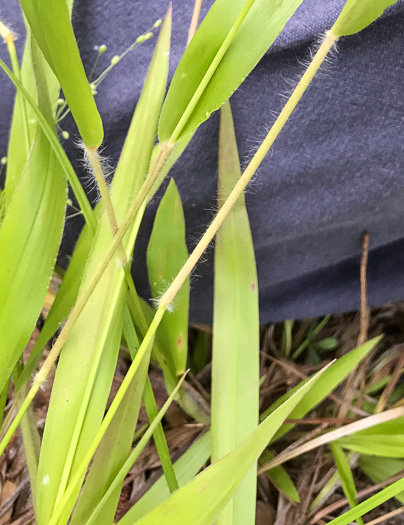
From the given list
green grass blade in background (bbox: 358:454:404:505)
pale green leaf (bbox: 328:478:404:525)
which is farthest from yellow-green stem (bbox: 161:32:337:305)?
green grass blade in background (bbox: 358:454:404:505)

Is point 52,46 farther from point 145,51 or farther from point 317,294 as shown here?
point 317,294

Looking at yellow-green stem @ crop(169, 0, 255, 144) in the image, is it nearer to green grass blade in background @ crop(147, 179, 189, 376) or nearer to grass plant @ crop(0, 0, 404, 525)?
grass plant @ crop(0, 0, 404, 525)

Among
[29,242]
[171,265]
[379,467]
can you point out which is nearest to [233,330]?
[171,265]

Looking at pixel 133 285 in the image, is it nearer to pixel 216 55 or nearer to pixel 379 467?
pixel 216 55

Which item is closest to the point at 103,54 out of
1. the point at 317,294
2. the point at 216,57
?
the point at 216,57

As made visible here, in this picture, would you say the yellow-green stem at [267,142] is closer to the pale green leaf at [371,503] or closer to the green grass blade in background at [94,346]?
the green grass blade in background at [94,346]
